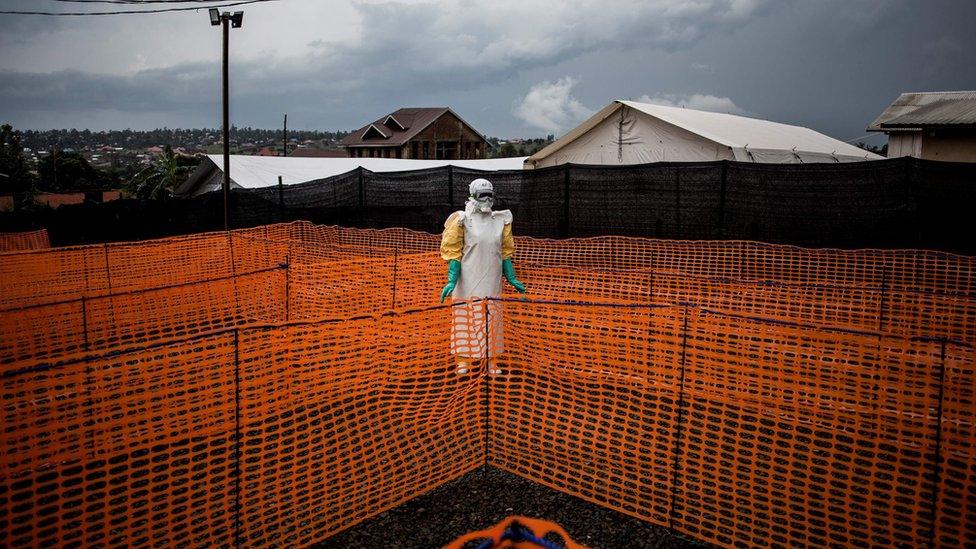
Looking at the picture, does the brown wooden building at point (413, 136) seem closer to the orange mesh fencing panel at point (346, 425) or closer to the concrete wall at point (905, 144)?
the concrete wall at point (905, 144)

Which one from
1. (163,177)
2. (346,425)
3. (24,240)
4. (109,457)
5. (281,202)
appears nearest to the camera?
(109,457)

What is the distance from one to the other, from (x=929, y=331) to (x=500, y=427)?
4763 millimetres

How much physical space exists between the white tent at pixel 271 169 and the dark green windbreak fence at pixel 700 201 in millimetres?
6806

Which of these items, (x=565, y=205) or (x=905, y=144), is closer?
(x=565, y=205)

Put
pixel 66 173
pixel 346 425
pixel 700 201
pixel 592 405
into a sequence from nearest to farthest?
pixel 346 425
pixel 592 405
pixel 700 201
pixel 66 173

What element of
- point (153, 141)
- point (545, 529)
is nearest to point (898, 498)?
point (545, 529)

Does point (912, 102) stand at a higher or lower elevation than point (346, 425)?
higher

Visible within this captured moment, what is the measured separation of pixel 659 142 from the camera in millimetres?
16141

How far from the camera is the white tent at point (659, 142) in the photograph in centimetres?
1508

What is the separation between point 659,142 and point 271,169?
19184mm

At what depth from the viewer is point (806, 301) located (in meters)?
6.53

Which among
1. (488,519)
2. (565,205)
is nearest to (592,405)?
(488,519)

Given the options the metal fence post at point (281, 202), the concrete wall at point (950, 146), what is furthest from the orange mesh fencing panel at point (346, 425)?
the concrete wall at point (950, 146)

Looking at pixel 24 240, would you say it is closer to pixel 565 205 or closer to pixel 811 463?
pixel 565 205
